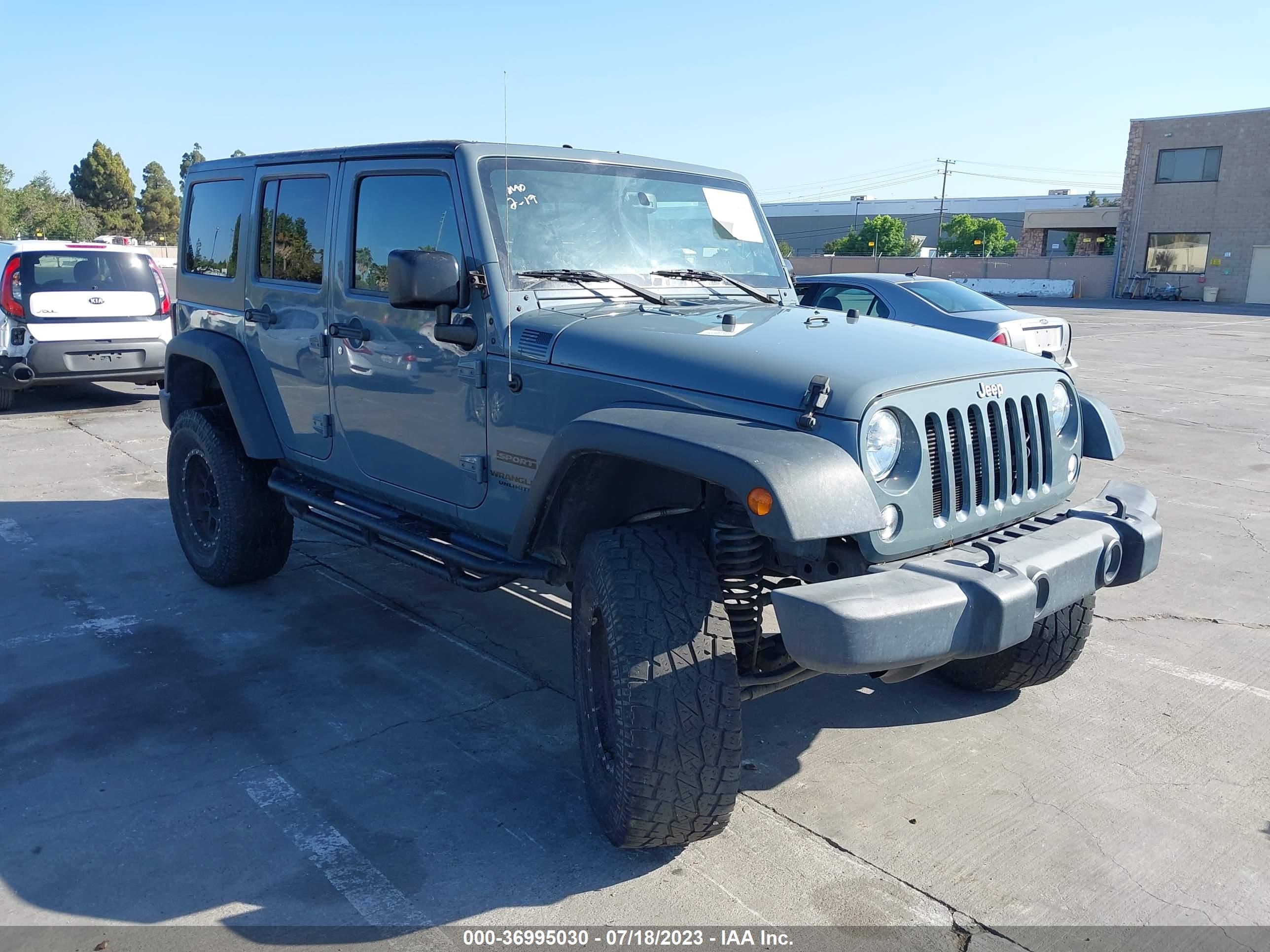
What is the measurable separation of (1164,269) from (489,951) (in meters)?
47.1

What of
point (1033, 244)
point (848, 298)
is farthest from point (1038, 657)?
point (1033, 244)

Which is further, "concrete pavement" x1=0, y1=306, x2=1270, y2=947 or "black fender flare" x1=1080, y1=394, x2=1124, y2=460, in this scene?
"black fender flare" x1=1080, y1=394, x2=1124, y2=460

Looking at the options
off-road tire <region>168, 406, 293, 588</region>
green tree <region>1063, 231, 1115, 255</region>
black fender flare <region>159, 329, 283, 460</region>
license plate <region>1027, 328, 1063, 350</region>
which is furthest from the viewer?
green tree <region>1063, 231, 1115, 255</region>

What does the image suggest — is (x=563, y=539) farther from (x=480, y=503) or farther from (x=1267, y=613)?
(x=1267, y=613)

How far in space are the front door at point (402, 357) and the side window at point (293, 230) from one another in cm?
20

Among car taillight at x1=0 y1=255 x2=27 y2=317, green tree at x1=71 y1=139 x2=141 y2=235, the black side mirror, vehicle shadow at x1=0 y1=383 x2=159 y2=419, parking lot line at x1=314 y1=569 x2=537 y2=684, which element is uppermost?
green tree at x1=71 y1=139 x2=141 y2=235

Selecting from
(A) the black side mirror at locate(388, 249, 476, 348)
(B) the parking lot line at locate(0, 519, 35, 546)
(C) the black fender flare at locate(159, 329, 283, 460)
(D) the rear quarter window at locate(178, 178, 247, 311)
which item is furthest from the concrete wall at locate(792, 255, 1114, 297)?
(A) the black side mirror at locate(388, 249, 476, 348)

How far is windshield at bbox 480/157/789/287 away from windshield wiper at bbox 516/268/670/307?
17 millimetres

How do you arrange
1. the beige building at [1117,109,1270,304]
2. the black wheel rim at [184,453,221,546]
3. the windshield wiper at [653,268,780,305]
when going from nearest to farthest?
the windshield wiper at [653,268,780,305], the black wheel rim at [184,453,221,546], the beige building at [1117,109,1270,304]

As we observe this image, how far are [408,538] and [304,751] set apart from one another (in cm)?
88

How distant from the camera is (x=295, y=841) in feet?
10.5

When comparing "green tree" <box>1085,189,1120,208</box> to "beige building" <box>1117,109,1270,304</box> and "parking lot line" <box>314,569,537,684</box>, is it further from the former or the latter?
"parking lot line" <box>314,569,537,684</box>

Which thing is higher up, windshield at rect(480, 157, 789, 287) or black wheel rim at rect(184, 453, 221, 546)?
windshield at rect(480, 157, 789, 287)

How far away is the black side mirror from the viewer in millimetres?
3459
